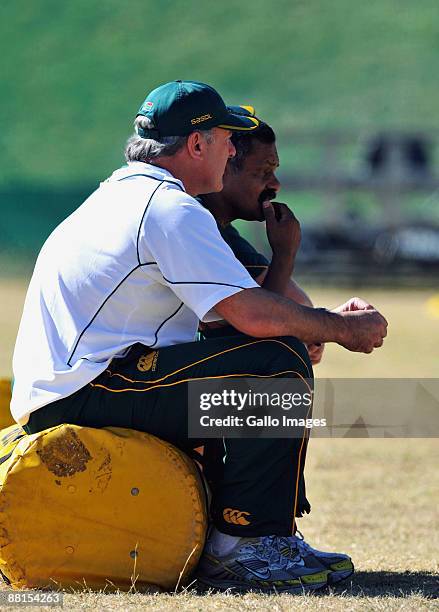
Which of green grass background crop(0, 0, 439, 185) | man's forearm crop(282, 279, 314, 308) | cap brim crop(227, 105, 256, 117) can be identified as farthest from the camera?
green grass background crop(0, 0, 439, 185)

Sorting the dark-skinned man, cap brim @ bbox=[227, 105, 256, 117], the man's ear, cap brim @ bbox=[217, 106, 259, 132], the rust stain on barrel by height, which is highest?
cap brim @ bbox=[227, 105, 256, 117]

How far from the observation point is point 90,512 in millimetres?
4203

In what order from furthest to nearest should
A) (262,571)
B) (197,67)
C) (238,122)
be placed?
(197,67)
(238,122)
(262,571)

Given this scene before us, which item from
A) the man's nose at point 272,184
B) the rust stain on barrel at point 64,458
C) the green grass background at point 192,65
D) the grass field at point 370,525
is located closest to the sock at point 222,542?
the grass field at point 370,525

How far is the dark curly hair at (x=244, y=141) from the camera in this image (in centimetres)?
535

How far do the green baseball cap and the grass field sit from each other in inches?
69.8

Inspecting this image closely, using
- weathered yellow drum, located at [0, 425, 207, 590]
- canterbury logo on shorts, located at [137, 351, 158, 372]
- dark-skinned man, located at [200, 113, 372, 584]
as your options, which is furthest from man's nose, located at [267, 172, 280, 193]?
weathered yellow drum, located at [0, 425, 207, 590]

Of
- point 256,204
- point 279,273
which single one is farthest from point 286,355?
point 256,204

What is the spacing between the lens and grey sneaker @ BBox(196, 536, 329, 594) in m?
4.30

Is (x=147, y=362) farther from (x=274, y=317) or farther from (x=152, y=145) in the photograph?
(x=152, y=145)

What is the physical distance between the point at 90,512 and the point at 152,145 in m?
1.45

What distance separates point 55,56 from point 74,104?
120 inches

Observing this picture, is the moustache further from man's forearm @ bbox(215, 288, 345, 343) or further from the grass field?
the grass field

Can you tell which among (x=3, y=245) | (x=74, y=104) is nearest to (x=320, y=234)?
(x=3, y=245)
